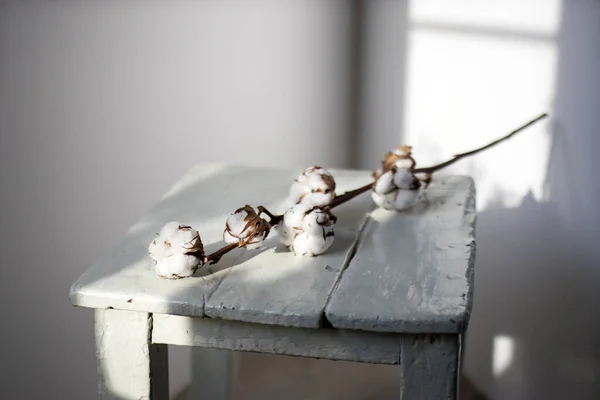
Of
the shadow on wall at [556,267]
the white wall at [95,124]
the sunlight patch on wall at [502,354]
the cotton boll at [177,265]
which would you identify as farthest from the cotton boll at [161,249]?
the sunlight patch on wall at [502,354]

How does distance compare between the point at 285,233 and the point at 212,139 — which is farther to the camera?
the point at 212,139

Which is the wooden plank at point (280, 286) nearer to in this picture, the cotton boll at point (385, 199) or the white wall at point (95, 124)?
the cotton boll at point (385, 199)

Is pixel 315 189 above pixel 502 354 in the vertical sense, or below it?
above

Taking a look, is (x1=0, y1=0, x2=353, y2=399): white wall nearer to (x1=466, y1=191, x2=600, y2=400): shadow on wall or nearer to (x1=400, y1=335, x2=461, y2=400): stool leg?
(x1=466, y1=191, x2=600, y2=400): shadow on wall

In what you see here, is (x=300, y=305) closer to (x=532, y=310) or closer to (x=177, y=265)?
(x=177, y=265)

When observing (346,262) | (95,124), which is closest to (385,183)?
(346,262)

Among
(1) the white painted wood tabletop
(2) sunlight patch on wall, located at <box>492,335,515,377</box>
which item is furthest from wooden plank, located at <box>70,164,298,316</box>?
(2) sunlight patch on wall, located at <box>492,335,515,377</box>
